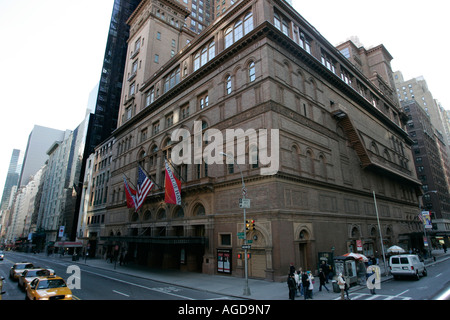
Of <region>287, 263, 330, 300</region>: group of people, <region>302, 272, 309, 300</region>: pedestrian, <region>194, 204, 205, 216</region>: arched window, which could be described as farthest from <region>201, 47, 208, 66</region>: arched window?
<region>302, 272, 309, 300</region>: pedestrian

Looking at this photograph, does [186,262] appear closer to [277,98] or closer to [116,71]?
[277,98]

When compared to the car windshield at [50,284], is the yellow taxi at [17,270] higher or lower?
lower

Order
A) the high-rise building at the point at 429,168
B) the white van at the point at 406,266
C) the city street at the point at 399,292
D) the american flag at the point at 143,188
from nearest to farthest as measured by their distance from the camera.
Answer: the city street at the point at 399,292 → the white van at the point at 406,266 → the american flag at the point at 143,188 → the high-rise building at the point at 429,168

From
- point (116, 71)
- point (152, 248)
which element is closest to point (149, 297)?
point (152, 248)

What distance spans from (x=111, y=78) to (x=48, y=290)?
267 ft

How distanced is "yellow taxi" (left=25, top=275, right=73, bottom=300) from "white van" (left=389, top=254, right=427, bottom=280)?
24.2m

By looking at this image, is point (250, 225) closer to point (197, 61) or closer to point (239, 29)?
point (239, 29)

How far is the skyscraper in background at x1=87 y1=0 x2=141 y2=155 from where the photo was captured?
80500mm

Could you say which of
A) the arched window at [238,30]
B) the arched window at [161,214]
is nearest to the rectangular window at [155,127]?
the arched window at [161,214]

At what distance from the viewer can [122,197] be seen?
159 ft

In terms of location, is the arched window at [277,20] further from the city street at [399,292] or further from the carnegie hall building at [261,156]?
the city street at [399,292]

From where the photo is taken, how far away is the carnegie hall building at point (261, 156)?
2516 cm

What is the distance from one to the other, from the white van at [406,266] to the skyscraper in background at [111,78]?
78.3 m

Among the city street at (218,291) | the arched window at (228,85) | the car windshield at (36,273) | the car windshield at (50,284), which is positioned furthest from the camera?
the arched window at (228,85)
